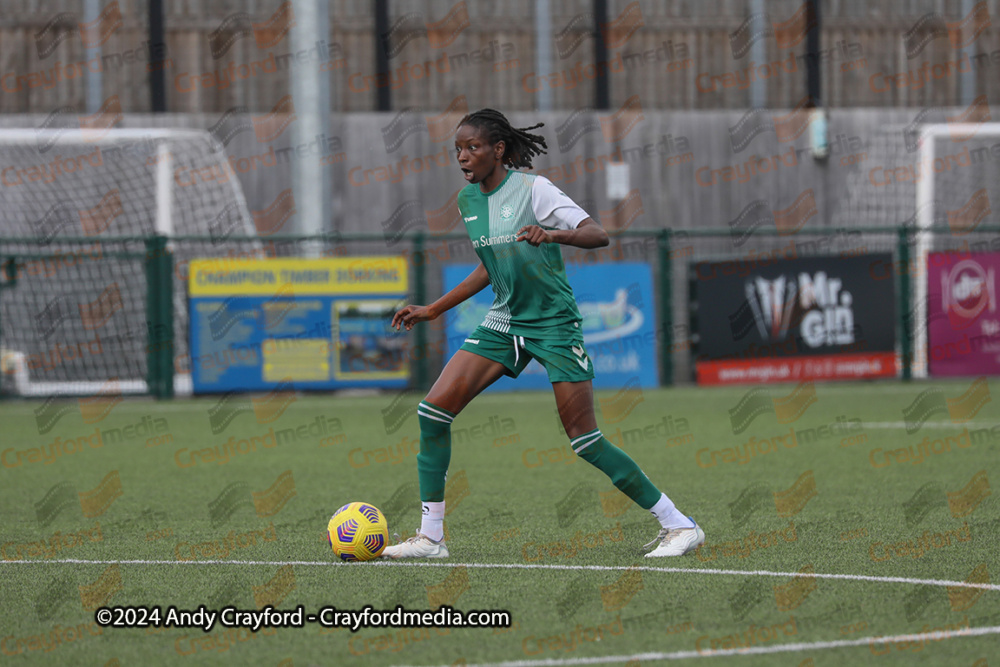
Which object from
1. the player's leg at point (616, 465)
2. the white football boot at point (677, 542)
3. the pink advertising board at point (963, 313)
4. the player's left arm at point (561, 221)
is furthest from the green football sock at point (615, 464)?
the pink advertising board at point (963, 313)

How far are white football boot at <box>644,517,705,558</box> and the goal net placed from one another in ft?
38.8

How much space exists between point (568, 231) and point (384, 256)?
11687 millimetres

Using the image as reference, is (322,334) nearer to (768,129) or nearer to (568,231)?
(768,129)

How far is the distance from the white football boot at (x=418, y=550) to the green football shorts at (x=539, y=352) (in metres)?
0.86

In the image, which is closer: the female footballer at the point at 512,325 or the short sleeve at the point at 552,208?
the short sleeve at the point at 552,208

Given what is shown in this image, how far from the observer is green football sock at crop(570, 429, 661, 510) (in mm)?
6164

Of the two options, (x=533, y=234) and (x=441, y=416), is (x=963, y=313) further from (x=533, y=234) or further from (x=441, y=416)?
(x=533, y=234)

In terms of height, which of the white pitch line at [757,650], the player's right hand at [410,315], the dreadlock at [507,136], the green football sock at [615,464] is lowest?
the white pitch line at [757,650]

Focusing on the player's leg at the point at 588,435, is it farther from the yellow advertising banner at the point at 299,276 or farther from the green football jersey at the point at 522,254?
the yellow advertising banner at the point at 299,276

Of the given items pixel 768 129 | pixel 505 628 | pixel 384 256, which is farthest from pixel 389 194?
pixel 505 628

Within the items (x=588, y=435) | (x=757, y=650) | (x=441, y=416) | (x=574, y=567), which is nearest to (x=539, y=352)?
(x=588, y=435)

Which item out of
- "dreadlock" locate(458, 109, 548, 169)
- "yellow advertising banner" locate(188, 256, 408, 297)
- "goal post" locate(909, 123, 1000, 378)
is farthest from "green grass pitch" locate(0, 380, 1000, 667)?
"goal post" locate(909, 123, 1000, 378)

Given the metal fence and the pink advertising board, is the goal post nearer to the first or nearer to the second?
the pink advertising board

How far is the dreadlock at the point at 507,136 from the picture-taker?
610 cm
